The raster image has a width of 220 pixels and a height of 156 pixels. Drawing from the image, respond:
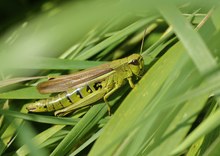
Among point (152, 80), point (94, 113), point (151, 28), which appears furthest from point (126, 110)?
point (151, 28)

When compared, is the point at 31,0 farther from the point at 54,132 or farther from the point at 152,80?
the point at 152,80

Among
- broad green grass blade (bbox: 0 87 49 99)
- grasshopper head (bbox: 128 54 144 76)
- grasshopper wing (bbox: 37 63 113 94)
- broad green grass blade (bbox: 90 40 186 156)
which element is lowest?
grasshopper head (bbox: 128 54 144 76)

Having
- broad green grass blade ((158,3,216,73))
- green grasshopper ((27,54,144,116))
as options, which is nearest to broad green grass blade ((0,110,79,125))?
green grasshopper ((27,54,144,116))

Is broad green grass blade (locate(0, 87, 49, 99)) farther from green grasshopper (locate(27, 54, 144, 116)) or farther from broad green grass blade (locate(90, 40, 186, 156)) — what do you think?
broad green grass blade (locate(90, 40, 186, 156))

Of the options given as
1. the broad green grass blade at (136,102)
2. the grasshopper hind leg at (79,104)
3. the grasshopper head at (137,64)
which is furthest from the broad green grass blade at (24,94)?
the broad green grass blade at (136,102)

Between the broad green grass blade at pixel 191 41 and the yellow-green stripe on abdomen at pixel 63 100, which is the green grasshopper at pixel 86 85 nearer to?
the yellow-green stripe on abdomen at pixel 63 100

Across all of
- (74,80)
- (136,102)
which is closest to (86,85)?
(74,80)
